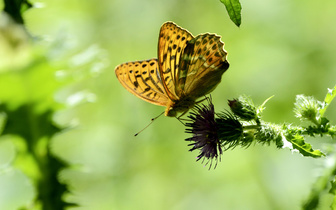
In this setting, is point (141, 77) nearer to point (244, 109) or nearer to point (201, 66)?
point (201, 66)

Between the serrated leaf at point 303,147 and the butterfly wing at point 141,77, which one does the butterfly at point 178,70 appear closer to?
the butterfly wing at point 141,77

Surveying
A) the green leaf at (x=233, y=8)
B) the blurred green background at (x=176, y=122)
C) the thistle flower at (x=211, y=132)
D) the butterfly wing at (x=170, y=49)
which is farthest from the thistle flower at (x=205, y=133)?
the blurred green background at (x=176, y=122)

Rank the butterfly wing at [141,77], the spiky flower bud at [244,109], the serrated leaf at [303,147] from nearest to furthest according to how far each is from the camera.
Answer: the serrated leaf at [303,147] < the spiky flower bud at [244,109] < the butterfly wing at [141,77]

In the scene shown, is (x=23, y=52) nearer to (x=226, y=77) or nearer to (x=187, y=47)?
(x=187, y=47)

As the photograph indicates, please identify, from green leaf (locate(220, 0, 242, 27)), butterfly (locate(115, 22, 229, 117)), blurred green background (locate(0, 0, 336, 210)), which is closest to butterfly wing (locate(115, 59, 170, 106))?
butterfly (locate(115, 22, 229, 117))

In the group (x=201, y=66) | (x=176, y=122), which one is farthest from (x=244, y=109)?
(x=176, y=122)

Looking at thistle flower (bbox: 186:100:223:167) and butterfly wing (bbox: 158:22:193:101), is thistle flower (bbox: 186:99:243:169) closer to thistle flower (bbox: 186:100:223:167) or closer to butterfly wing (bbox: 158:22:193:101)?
thistle flower (bbox: 186:100:223:167)
